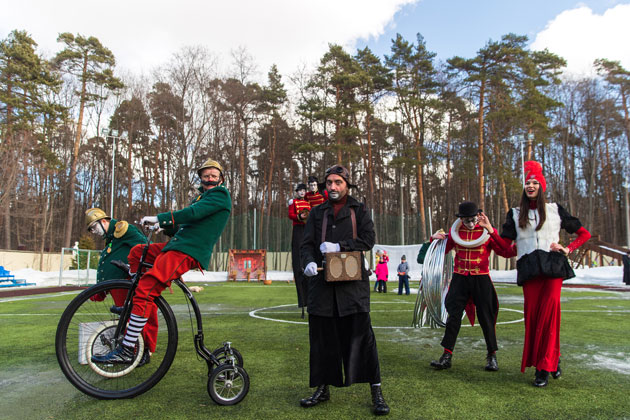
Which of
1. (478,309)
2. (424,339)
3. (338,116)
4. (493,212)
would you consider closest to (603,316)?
(424,339)

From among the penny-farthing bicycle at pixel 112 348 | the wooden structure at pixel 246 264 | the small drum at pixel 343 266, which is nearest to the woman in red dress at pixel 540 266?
the small drum at pixel 343 266

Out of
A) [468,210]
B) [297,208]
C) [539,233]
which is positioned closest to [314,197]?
[297,208]

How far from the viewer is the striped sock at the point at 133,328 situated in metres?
3.30

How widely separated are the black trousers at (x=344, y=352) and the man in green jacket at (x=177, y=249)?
3.69ft

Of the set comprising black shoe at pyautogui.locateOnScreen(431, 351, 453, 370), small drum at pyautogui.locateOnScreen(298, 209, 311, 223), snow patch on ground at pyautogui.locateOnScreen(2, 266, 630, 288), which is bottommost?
snow patch on ground at pyautogui.locateOnScreen(2, 266, 630, 288)

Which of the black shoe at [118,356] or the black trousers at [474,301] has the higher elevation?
the black trousers at [474,301]

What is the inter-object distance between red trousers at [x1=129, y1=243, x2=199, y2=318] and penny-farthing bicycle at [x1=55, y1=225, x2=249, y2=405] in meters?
0.10

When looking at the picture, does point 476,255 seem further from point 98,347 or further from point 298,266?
point 98,347

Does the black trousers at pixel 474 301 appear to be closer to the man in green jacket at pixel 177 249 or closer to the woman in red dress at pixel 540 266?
the woman in red dress at pixel 540 266

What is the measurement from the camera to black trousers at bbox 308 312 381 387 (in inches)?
129

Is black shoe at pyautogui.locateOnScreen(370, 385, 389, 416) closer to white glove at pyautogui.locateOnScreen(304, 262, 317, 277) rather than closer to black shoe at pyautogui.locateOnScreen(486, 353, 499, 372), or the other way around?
white glove at pyautogui.locateOnScreen(304, 262, 317, 277)

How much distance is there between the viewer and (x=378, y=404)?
10.0ft

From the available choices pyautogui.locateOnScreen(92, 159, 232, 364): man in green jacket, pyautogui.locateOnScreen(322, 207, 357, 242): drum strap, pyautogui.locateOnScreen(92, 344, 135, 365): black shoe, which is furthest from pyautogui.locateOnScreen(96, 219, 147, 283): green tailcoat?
pyautogui.locateOnScreen(322, 207, 357, 242): drum strap

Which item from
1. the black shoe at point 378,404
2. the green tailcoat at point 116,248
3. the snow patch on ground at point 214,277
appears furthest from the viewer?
the snow patch on ground at point 214,277
